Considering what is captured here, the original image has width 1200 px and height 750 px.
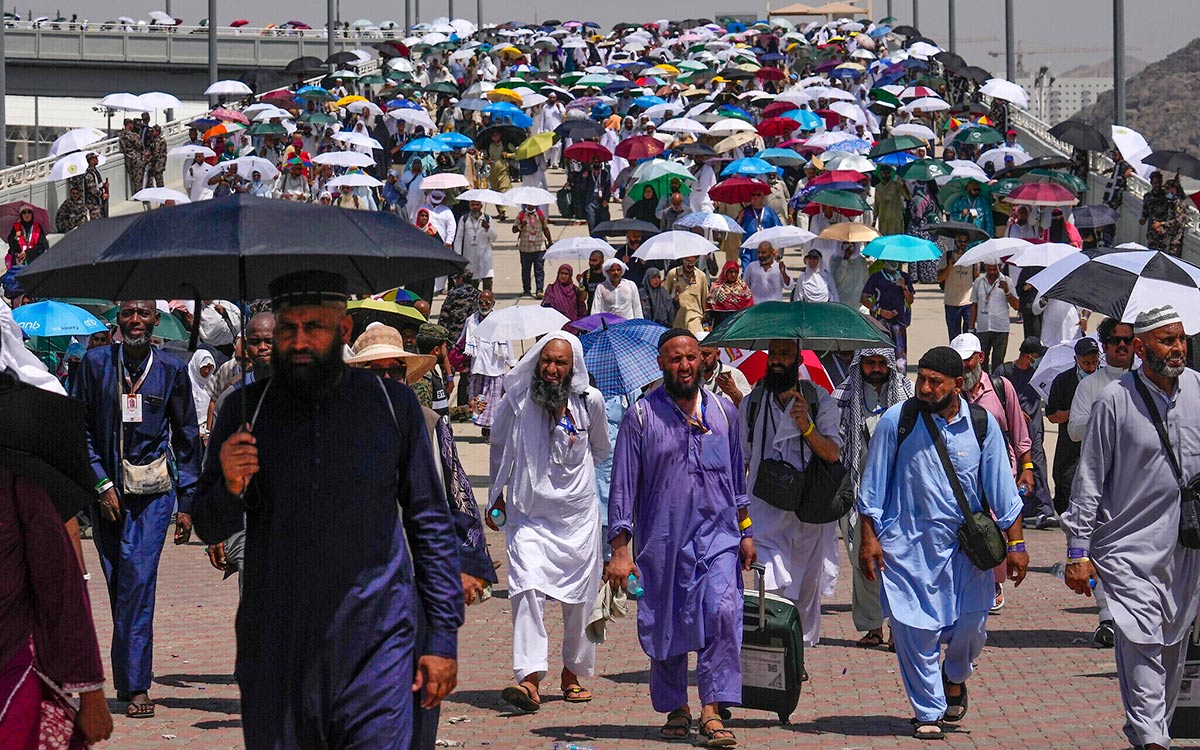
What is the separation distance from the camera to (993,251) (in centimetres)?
1884

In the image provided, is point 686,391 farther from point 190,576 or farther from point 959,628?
point 190,576

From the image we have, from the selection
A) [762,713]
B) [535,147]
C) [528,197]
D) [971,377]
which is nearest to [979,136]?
[535,147]

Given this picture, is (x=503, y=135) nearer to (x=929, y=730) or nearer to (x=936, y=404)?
(x=936, y=404)

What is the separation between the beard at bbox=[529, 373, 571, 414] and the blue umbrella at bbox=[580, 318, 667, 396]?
159 cm

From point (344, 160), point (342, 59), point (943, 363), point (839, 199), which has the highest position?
point (342, 59)

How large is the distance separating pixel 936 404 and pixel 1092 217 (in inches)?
637

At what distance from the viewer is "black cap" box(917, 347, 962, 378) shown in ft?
28.4

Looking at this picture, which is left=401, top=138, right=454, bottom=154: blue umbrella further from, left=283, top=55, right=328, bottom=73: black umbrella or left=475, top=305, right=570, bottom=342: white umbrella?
left=283, top=55, right=328, bottom=73: black umbrella

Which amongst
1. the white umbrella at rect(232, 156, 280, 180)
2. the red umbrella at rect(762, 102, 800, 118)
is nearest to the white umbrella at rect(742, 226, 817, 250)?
the white umbrella at rect(232, 156, 280, 180)

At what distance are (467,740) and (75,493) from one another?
3.66 meters

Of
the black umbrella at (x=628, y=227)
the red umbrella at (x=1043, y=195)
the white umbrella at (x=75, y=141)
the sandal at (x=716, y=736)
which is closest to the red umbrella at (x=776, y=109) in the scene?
the white umbrella at (x=75, y=141)

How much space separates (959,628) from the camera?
8711mm

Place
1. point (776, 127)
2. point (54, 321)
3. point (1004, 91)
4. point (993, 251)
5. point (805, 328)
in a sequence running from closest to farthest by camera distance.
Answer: point (805, 328)
point (54, 321)
point (993, 251)
point (776, 127)
point (1004, 91)

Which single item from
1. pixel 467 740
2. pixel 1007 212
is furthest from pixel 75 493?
pixel 1007 212
